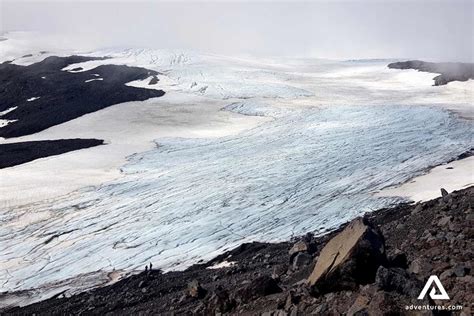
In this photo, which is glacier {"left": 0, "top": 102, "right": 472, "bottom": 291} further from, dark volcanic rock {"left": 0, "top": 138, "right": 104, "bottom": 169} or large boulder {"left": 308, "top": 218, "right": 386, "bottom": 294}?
large boulder {"left": 308, "top": 218, "right": 386, "bottom": 294}

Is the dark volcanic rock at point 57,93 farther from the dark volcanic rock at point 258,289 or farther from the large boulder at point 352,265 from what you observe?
the large boulder at point 352,265

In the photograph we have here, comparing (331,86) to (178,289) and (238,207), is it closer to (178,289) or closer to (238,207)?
(238,207)

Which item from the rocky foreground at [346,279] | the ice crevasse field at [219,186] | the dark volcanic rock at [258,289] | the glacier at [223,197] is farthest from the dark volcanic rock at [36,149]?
the dark volcanic rock at [258,289]
